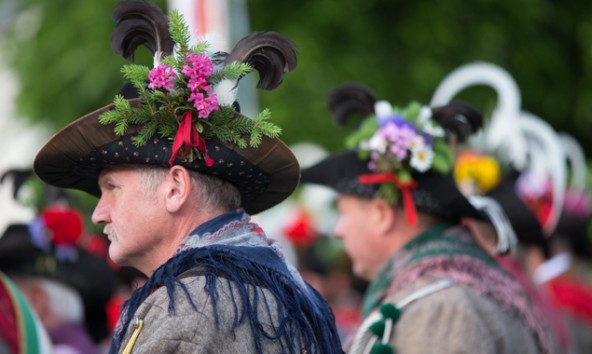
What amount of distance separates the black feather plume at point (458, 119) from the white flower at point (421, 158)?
0.25 meters

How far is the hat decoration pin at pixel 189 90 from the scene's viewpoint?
10.7ft

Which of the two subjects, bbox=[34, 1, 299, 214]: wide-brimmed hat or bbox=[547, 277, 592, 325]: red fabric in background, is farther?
bbox=[547, 277, 592, 325]: red fabric in background

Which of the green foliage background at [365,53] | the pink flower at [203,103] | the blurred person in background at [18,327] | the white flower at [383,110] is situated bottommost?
the blurred person in background at [18,327]

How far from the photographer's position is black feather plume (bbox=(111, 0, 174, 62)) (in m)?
3.43

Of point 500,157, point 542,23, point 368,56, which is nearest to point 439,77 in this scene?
point 368,56

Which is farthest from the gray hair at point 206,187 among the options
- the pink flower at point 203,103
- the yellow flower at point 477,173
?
the yellow flower at point 477,173

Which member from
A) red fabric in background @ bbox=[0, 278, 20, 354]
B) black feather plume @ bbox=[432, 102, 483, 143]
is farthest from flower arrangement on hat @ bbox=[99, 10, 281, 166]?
black feather plume @ bbox=[432, 102, 483, 143]

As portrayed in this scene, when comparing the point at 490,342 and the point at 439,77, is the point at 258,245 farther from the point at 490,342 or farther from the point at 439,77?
the point at 439,77

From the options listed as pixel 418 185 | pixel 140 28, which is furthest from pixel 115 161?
pixel 418 185

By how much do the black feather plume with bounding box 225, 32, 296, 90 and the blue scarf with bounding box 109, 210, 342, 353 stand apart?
0.45 metres

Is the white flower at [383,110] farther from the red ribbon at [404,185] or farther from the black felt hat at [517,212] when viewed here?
the black felt hat at [517,212]

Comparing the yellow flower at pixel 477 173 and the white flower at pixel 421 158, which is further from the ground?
the white flower at pixel 421 158

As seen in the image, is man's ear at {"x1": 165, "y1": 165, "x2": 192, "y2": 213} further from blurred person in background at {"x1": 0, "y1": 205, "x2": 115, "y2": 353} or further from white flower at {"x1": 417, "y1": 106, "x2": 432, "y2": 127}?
blurred person in background at {"x1": 0, "y1": 205, "x2": 115, "y2": 353}

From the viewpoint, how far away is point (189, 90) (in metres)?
3.29
